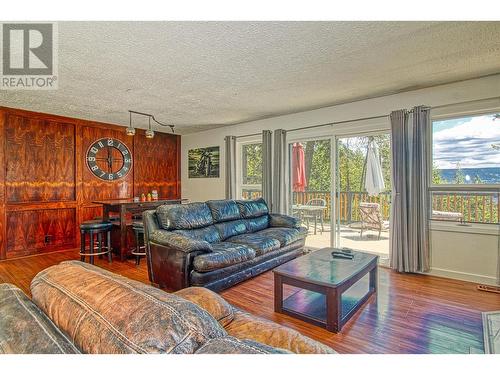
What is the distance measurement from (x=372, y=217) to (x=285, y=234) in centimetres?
162

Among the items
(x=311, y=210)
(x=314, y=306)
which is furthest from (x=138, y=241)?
(x=311, y=210)

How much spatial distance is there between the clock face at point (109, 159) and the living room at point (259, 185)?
39 mm

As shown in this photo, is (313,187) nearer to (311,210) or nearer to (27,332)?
(311,210)

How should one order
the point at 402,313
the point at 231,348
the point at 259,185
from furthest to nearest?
the point at 259,185, the point at 402,313, the point at 231,348

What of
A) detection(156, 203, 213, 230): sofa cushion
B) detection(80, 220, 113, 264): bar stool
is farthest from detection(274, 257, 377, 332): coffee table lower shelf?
detection(80, 220, 113, 264): bar stool

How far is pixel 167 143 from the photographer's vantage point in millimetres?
6738

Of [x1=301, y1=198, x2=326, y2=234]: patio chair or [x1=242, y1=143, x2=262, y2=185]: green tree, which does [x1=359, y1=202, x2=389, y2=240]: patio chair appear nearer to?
[x1=301, y1=198, x2=326, y2=234]: patio chair

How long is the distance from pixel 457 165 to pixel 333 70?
211cm

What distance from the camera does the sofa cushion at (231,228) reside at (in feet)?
12.4

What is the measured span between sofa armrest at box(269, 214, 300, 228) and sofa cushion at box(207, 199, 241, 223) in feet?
2.18

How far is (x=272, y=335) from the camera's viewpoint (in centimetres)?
127
